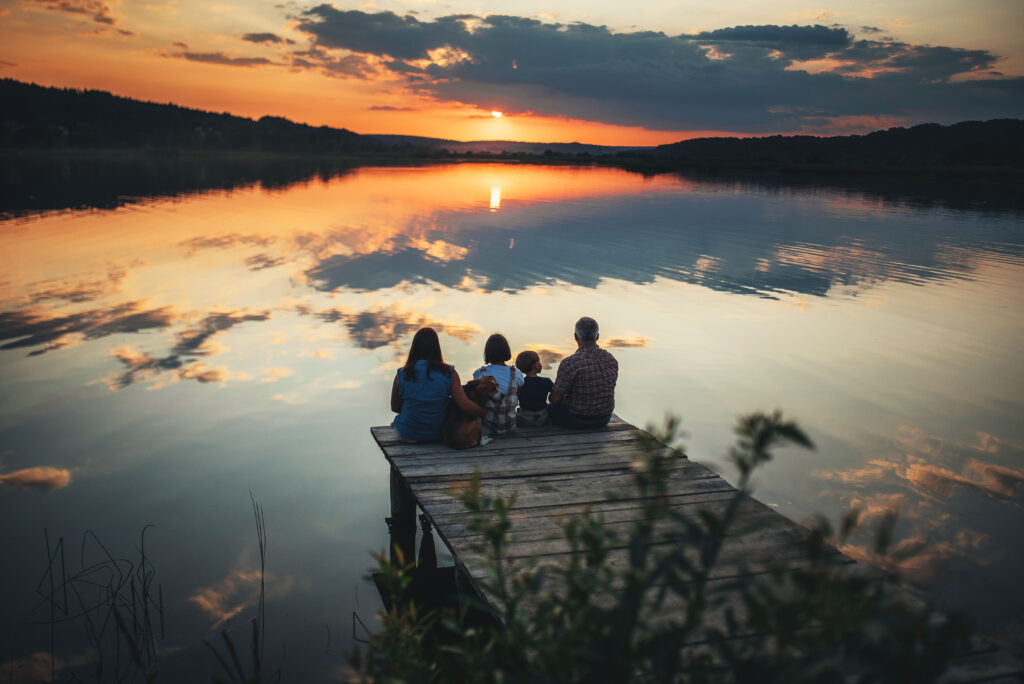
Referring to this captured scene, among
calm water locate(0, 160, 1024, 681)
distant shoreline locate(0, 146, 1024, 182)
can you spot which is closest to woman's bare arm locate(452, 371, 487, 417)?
calm water locate(0, 160, 1024, 681)

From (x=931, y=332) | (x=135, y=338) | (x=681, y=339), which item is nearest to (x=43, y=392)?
(x=135, y=338)

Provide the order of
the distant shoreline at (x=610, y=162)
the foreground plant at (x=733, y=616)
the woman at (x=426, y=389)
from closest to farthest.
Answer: the foreground plant at (x=733, y=616) → the woman at (x=426, y=389) → the distant shoreline at (x=610, y=162)

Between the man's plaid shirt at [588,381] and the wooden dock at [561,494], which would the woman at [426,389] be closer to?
the wooden dock at [561,494]

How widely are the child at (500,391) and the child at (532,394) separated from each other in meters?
0.25

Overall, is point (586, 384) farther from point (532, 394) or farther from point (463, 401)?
point (463, 401)

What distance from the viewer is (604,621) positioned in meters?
2.32

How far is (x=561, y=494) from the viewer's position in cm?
595

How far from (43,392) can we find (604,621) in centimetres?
1037

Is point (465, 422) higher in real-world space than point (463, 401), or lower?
lower

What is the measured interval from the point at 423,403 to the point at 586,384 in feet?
6.08

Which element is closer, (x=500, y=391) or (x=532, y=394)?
(x=500, y=391)

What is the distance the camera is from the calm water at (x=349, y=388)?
5.80 m

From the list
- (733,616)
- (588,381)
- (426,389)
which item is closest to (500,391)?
(426,389)

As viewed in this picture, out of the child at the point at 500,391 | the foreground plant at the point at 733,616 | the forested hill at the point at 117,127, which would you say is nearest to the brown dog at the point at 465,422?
the child at the point at 500,391
